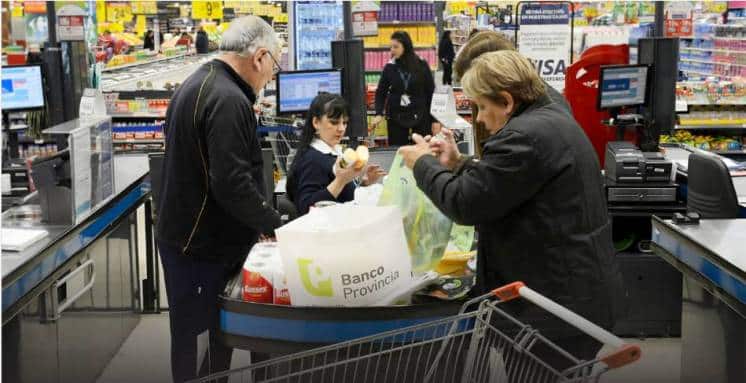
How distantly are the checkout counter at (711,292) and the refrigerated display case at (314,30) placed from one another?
708 centimetres

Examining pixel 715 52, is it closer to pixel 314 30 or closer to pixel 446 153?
pixel 314 30

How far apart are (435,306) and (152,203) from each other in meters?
3.41

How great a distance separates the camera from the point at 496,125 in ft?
8.41

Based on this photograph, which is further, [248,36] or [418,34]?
[418,34]

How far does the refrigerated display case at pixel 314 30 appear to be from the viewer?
10.4m

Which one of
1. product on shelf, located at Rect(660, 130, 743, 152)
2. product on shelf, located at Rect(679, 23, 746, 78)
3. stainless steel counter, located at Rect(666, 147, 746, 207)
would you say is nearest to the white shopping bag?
stainless steel counter, located at Rect(666, 147, 746, 207)

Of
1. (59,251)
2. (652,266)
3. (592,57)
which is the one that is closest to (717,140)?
(592,57)

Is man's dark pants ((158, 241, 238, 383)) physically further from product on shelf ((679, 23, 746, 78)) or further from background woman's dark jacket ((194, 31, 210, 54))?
background woman's dark jacket ((194, 31, 210, 54))

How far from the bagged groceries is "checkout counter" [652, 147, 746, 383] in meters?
1.47

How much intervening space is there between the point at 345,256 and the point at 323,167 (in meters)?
1.71

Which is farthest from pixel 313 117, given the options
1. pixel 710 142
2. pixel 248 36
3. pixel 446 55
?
pixel 446 55

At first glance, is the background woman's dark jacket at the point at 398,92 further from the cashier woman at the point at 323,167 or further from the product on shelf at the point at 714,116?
the cashier woman at the point at 323,167

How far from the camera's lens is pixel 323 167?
4.17 metres

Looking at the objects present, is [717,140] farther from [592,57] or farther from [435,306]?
[435,306]
